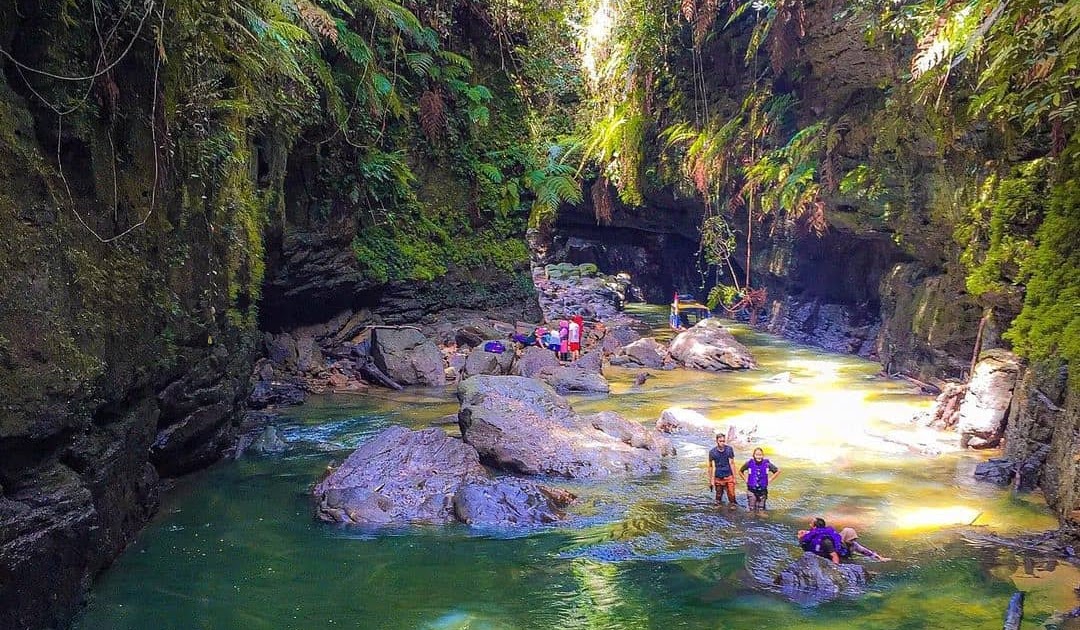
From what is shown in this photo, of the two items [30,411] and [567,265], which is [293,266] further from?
[567,265]

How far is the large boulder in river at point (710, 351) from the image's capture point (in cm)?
1800

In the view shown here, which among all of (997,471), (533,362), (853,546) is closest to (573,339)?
(533,362)

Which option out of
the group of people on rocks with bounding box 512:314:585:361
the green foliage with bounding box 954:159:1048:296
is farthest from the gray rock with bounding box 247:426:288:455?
the green foliage with bounding box 954:159:1048:296

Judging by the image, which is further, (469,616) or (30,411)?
(469,616)

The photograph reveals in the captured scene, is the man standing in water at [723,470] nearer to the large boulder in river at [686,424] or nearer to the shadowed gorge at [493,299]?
the shadowed gorge at [493,299]

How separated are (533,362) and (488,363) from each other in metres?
0.89

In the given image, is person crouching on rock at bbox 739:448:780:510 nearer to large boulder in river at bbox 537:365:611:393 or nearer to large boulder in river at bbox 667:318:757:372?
large boulder in river at bbox 537:365:611:393

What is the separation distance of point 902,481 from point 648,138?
14.6 metres

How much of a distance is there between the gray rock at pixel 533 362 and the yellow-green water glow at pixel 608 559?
5288 mm

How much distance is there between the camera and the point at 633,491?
9039mm

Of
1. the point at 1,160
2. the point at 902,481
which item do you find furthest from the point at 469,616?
the point at 902,481

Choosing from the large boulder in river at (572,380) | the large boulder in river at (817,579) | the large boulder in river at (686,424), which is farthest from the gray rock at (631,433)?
the large boulder in river at (817,579)

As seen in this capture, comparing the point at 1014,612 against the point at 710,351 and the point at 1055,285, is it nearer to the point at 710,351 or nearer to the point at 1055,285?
the point at 1055,285

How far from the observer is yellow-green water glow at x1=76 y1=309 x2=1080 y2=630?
5941 millimetres
